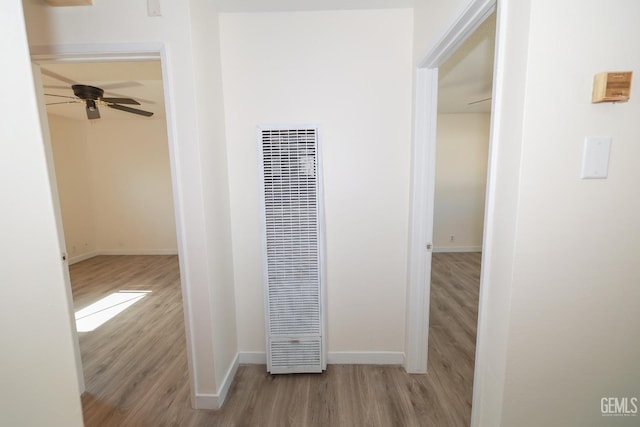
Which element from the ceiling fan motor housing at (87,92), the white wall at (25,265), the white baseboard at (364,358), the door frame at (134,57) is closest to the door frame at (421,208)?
the white baseboard at (364,358)

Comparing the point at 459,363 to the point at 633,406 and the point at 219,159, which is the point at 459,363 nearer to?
the point at 633,406

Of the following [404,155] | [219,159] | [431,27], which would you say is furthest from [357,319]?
[431,27]

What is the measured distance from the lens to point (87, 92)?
262 centimetres

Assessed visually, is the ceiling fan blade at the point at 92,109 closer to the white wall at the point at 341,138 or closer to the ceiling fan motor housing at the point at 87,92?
the ceiling fan motor housing at the point at 87,92

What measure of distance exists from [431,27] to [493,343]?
163 centimetres

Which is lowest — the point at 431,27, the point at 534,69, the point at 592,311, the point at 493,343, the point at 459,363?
the point at 459,363

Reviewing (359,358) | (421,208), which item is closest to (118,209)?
(359,358)

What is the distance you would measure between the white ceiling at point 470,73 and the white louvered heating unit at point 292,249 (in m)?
1.64

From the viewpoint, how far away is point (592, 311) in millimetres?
878

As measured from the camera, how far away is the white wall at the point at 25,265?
23.4 inches

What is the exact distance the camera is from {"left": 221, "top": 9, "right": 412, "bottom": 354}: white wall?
1822 mm

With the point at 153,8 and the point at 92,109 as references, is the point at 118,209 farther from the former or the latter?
the point at 153,8

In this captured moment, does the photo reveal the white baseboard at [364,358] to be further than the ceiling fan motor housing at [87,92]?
No

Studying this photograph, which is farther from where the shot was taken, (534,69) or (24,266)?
(534,69)
